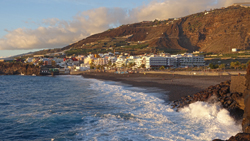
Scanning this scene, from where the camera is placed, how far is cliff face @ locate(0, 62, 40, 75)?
125 metres

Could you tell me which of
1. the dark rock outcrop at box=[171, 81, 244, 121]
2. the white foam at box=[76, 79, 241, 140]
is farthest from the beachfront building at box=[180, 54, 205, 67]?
the white foam at box=[76, 79, 241, 140]

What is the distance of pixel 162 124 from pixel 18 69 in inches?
5307

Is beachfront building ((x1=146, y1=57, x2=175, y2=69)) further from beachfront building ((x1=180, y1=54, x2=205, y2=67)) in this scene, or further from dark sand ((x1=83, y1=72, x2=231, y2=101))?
dark sand ((x1=83, y1=72, x2=231, y2=101))

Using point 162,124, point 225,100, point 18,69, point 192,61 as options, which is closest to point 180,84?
point 225,100

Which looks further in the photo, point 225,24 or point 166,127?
point 225,24

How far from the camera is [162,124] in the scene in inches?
533

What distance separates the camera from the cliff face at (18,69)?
411ft

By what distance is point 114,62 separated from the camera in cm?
14825

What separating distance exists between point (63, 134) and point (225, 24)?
209 metres

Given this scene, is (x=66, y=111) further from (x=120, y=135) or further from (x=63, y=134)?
(x=120, y=135)

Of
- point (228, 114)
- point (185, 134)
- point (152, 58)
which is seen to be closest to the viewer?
point (185, 134)

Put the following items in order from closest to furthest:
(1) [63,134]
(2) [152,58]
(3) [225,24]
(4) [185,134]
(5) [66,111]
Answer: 1. (4) [185,134]
2. (1) [63,134]
3. (5) [66,111]
4. (2) [152,58]
5. (3) [225,24]

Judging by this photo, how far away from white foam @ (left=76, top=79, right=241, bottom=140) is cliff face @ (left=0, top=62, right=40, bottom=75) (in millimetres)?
115706

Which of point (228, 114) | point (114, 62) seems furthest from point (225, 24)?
point (228, 114)
